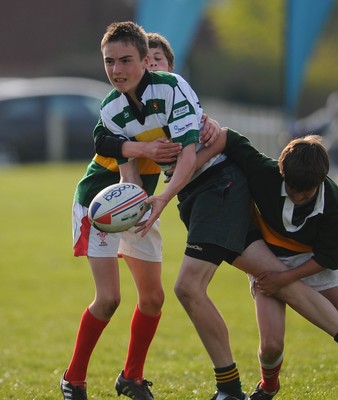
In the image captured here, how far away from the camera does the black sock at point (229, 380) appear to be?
5559 mm

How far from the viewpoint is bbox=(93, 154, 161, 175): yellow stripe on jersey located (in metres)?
Answer: 5.96

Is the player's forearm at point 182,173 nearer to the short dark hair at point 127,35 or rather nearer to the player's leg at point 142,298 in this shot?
the short dark hair at point 127,35

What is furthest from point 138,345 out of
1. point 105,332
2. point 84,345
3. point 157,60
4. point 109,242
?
point 105,332

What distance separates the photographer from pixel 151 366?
26.0 ft

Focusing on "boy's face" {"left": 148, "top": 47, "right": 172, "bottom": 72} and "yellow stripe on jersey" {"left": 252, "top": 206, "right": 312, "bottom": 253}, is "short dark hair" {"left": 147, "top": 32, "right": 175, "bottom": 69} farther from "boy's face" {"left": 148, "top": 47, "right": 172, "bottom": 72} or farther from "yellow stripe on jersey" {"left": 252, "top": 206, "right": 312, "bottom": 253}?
"yellow stripe on jersey" {"left": 252, "top": 206, "right": 312, "bottom": 253}

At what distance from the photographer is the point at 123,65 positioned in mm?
5520

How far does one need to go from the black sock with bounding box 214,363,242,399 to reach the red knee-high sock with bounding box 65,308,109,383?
2.90 ft

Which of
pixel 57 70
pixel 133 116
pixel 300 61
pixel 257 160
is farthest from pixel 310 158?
pixel 57 70

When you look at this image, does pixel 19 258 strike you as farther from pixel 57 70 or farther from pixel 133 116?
pixel 57 70

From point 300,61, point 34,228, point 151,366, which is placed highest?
point 300,61

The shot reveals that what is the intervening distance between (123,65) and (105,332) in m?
5.17

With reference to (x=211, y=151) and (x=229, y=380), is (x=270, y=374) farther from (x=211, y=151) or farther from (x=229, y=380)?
(x=211, y=151)

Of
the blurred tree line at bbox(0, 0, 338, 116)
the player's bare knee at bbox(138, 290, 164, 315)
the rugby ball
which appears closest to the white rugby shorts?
the player's bare knee at bbox(138, 290, 164, 315)

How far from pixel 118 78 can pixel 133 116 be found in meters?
0.24
